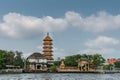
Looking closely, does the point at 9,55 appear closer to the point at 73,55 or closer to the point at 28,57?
the point at 28,57

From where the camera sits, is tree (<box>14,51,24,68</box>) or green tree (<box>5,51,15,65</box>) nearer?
green tree (<box>5,51,15,65</box>)

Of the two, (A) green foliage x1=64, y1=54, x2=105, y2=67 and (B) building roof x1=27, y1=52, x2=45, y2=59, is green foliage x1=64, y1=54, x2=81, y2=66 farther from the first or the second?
(B) building roof x1=27, y1=52, x2=45, y2=59

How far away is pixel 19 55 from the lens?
377 feet

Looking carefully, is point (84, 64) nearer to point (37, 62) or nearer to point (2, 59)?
point (37, 62)

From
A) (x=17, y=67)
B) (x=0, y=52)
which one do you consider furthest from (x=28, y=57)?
(x=0, y=52)

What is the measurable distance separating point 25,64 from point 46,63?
8947mm

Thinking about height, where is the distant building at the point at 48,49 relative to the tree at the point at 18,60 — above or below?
above

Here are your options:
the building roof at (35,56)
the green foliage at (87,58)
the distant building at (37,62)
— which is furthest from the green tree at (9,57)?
the green foliage at (87,58)

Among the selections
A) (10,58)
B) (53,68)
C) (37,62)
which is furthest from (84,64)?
(10,58)

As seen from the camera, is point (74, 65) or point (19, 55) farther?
point (74, 65)

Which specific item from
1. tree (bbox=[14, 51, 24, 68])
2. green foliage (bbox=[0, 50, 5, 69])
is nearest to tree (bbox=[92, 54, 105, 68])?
tree (bbox=[14, 51, 24, 68])

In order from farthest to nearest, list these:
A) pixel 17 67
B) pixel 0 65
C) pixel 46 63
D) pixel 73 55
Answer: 1. pixel 73 55
2. pixel 46 63
3. pixel 17 67
4. pixel 0 65

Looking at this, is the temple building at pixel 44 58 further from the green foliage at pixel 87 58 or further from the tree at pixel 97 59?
the tree at pixel 97 59

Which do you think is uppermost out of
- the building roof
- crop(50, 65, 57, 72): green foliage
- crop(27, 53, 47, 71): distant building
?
the building roof
